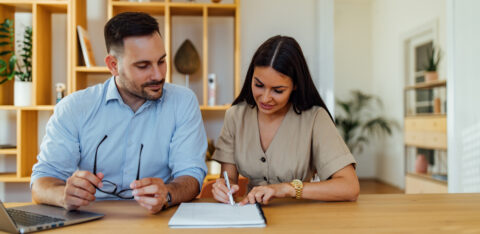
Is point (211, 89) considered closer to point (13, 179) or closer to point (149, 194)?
point (13, 179)

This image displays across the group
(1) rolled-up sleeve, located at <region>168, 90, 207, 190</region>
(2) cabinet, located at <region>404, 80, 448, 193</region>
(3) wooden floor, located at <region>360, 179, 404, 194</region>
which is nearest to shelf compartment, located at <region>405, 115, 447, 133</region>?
(2) cabinet, located at <region>404, 80, 448, 193</region>

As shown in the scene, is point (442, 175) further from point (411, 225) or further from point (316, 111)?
point (411, 225)

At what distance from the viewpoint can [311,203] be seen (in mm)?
1328

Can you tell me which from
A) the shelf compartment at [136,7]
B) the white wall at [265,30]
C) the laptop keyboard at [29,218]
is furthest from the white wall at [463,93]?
the laptop keyboard at [29,218]

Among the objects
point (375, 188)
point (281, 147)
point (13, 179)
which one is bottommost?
point (375, 188)

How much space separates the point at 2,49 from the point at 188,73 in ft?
4.00

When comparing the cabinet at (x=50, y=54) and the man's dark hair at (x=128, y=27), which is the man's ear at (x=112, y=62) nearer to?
the man's dark hair at (x=128, y=27)

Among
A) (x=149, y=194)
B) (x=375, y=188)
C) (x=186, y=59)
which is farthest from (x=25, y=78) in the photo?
(x=375, y=188)

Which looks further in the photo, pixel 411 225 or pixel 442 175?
pixel 442 175

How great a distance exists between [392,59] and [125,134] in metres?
5.56

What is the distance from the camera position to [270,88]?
60.6 inches

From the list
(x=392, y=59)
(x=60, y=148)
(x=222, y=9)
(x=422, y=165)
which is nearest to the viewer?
(x=60, y=148)

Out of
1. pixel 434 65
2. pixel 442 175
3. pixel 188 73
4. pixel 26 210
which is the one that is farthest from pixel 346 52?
pixel 26 210

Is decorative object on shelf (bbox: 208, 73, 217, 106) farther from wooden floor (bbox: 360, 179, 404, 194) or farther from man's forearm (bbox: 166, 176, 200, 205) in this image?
wooden floor (bbox: 360, 179, 404, 194)
